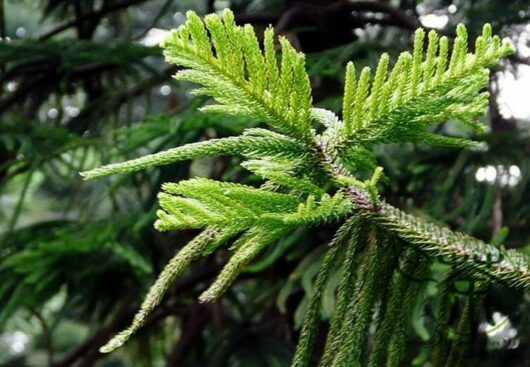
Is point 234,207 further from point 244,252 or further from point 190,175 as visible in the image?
point 190,175

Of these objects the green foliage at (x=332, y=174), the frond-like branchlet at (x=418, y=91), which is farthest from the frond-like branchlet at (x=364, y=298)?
the frond-like branchlet at (x=418, y=91)

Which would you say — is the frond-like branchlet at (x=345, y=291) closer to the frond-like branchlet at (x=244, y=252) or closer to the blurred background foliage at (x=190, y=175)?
the frond-like branchlet at (x=244, y=252)

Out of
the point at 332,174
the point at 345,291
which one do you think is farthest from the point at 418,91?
the point at 345,291

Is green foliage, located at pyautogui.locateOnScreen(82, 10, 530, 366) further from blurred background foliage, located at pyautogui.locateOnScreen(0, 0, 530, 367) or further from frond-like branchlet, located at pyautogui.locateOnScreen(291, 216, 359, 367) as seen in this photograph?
blurred background foliage, located at pyautogui.locateOnScreen(0, 0, 530, 367)

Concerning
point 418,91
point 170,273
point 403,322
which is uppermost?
point 418,91

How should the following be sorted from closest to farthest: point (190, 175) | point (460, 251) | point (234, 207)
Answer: point (234, 207), point (460, 251), point (190, 175)

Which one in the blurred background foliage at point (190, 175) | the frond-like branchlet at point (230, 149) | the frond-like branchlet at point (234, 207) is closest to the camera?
the frond-like branchlet at point (234, 207)

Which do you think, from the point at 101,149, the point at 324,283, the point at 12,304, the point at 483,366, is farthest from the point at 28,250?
the point at 324,283
